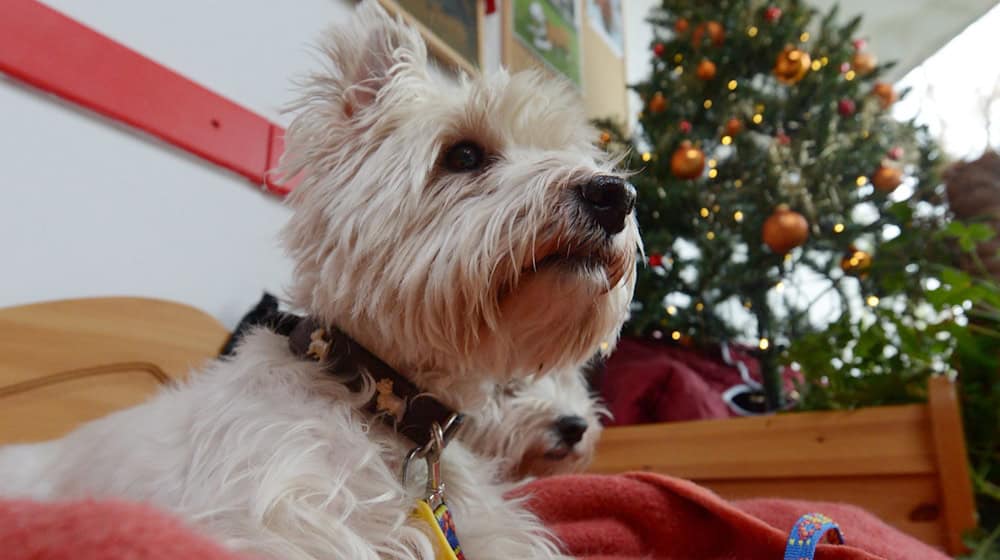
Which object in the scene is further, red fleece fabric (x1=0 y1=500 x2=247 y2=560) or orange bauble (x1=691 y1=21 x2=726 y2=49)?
orange bauble (x1=691 y1=21 x2=726 y2=49)

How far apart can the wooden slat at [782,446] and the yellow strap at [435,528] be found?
1.27 meters

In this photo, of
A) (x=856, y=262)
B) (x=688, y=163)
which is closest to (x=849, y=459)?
(x=856, y=262)

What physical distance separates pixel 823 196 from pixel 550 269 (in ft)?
6.64

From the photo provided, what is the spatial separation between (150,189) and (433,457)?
102 centimetres

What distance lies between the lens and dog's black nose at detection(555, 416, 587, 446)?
4.37 feet

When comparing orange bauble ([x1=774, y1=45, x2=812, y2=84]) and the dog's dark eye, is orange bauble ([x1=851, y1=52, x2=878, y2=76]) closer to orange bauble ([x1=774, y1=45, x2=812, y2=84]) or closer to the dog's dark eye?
orange bauble ([x1=774, y1=45, x2=812, y2=84])

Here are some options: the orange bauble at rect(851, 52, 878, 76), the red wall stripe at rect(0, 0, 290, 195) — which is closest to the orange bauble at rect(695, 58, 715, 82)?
the orange bauble at rect(851, 52, 878, 76)

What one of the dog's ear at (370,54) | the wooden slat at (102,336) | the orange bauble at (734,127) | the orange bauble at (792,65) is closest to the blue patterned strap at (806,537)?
the dog's ear at (370,54)

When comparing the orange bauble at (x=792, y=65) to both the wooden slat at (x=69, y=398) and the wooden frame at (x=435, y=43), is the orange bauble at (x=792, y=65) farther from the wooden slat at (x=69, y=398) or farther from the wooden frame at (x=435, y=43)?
the wooden slat at (x=69, y=398)

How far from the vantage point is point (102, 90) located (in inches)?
48.2

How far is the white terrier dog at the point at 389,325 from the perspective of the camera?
61 cm

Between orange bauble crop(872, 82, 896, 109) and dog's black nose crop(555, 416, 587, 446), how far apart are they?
2172mm

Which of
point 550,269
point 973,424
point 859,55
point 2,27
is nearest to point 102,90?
point 2,27

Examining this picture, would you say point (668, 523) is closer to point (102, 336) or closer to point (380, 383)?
point (380, 383)
